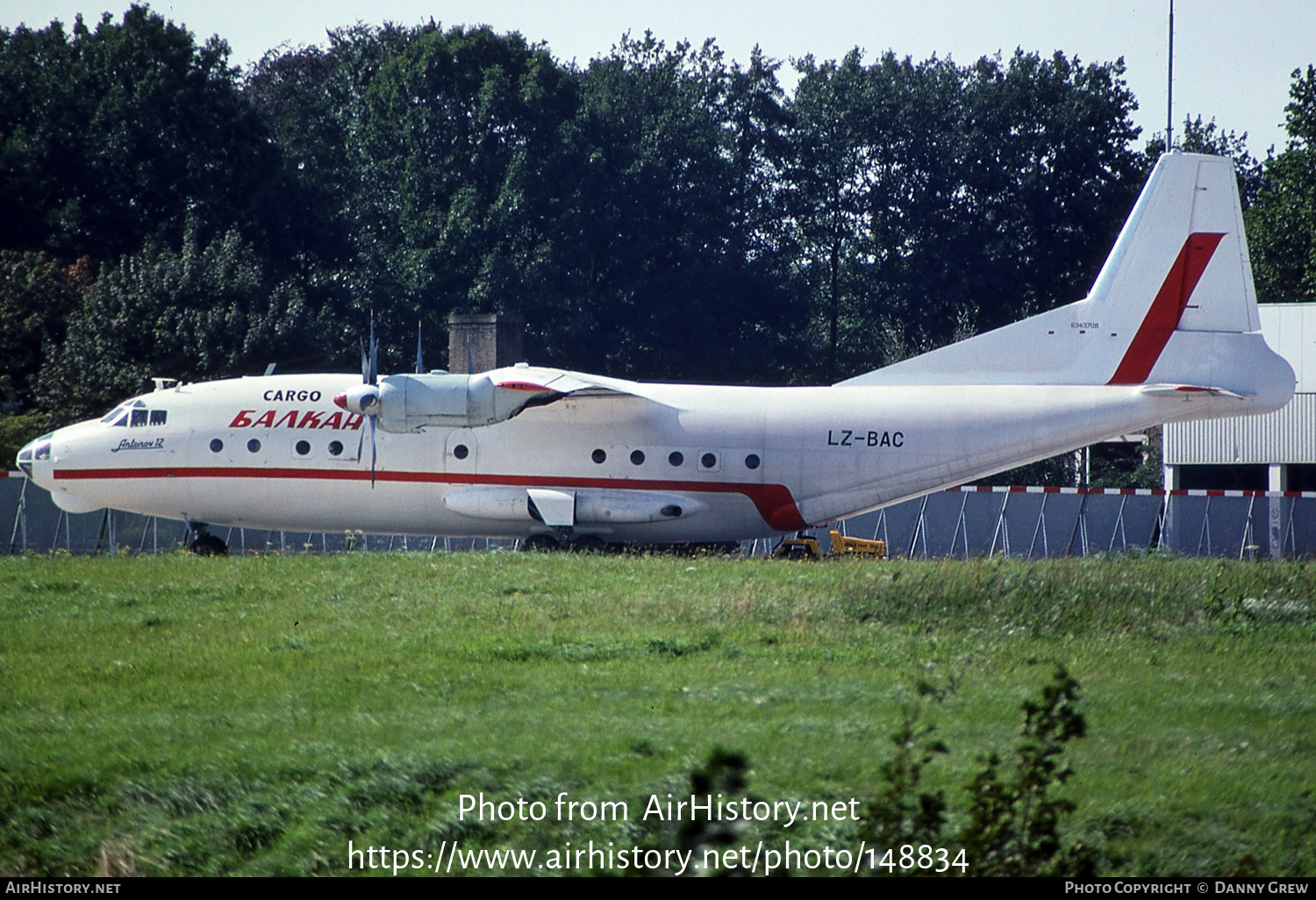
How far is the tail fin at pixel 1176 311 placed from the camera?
2303cm

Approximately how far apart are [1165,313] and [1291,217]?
36842 mm

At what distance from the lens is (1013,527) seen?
103ft

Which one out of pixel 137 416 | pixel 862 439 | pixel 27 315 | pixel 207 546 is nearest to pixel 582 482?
pixel 862 439

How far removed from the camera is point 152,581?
1842 cm

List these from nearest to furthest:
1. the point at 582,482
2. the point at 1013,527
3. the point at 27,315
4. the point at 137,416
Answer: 1. the point at 582,482
2. the point at 137,416
3. the point at 1013,527
4. the point at 27,315

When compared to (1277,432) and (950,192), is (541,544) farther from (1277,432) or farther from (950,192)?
(950,192)

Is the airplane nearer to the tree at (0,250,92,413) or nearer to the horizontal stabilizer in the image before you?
the horizontal stabilizer

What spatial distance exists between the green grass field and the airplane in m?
4.70

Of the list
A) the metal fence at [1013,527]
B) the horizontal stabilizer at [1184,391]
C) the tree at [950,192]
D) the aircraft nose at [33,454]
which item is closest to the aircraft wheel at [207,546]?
the aircraft nose at [33,454]

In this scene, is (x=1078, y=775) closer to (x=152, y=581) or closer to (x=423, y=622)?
(x=423, y=622)

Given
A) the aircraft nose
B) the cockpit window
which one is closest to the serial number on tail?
the cockpit window

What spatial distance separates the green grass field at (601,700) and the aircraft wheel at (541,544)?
5323 millimetres

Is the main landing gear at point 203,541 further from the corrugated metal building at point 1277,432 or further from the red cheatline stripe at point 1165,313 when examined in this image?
the corrugated metal building at point 1277,432
